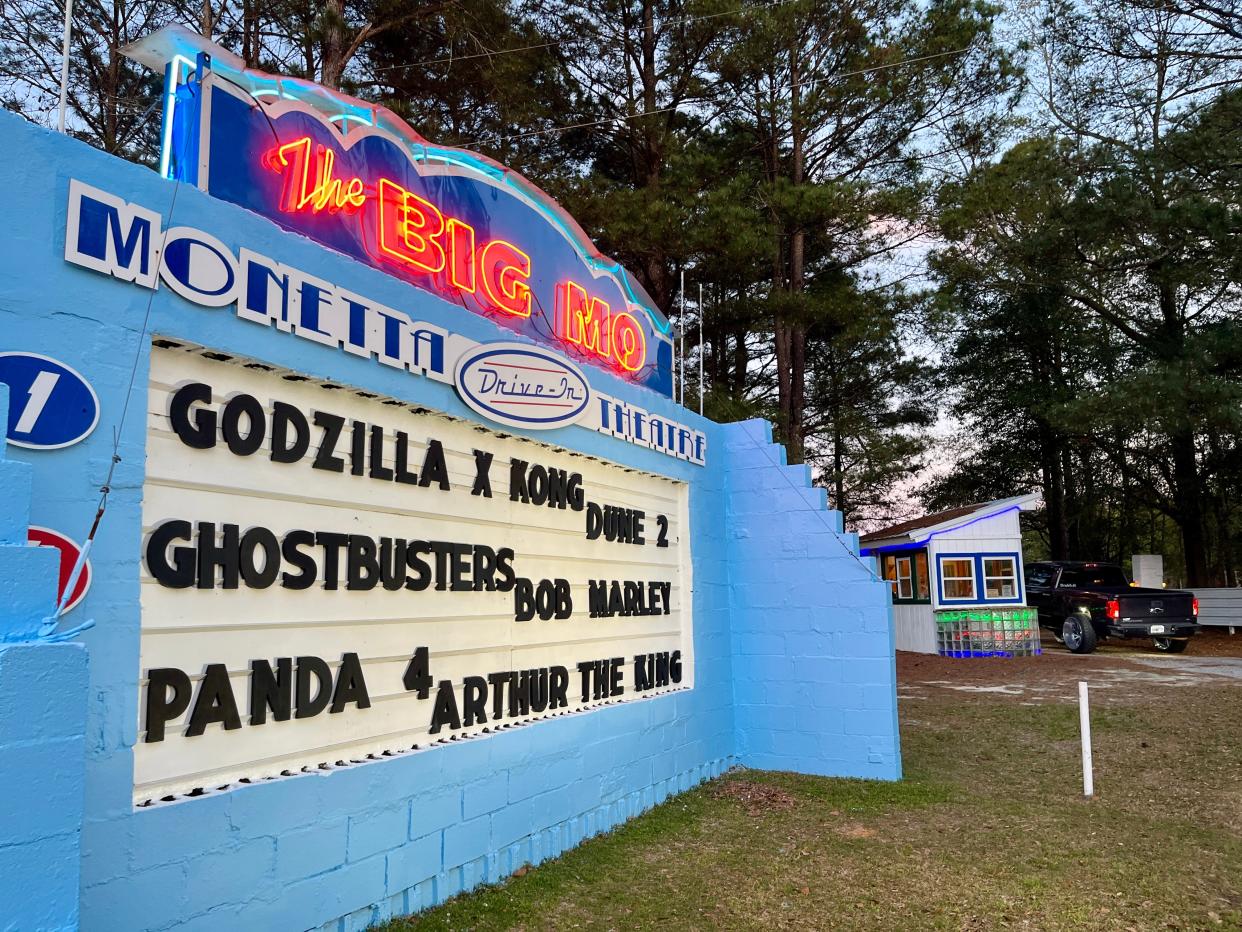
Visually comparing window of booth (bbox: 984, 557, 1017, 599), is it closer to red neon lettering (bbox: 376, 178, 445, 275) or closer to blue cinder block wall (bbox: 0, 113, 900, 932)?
blue cinder block wall (bbox: 0, 113, 900, 932)

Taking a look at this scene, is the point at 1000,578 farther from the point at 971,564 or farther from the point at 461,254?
the point at 461,254

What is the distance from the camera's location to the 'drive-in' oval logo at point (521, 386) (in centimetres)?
520

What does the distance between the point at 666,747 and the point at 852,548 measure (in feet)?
8.30

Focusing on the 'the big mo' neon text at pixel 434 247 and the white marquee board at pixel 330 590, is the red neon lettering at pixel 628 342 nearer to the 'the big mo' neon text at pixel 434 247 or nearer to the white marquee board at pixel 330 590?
the 'the big mo' neon text at pixel 434 247

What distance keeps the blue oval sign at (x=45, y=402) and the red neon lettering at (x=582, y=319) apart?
3.84m

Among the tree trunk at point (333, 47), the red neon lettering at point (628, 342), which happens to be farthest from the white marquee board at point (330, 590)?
the tree trunk at point (333, 47)

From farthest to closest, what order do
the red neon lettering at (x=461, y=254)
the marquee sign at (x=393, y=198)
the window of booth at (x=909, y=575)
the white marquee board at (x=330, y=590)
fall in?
the window of booth at (x=909, y=575)
the red neon lettering at (x=461, y=254)
the marquee sign at (x=393, y=198)
the white marquee board at (x=330, y=590)

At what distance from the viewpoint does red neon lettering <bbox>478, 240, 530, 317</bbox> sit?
19.2ft

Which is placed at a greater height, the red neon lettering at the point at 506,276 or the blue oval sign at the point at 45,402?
the red neon lettering at the point at 506,276

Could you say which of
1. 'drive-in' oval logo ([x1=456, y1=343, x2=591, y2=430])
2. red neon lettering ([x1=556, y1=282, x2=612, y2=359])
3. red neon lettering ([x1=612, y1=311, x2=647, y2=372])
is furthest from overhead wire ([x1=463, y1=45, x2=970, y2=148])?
'drive-in' oval logo ([x1=456, y1=343, x2=591, y2=430])

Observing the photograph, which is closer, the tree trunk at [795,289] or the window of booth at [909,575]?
the tree trunk at [795,289]

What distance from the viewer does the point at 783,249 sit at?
19000 mm

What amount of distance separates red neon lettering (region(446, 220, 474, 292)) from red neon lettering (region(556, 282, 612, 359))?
104 cm

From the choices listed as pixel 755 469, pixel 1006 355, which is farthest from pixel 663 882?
pixel 1006 355
